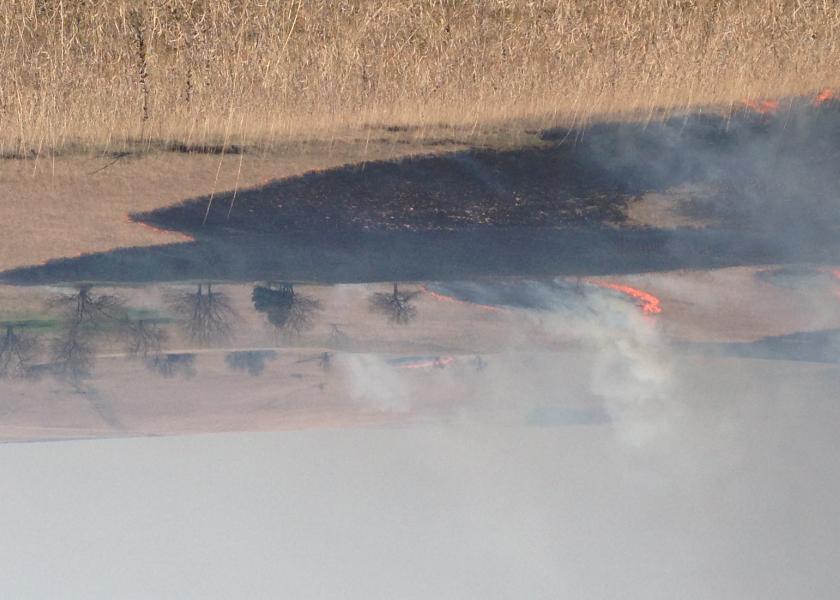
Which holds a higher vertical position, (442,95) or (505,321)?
(442,95)

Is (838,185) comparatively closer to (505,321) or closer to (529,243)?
(529,243)

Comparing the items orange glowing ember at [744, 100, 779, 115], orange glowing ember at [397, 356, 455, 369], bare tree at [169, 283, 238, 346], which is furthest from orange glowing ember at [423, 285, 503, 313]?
orange glowing ember at [744, 100, 779, 115]

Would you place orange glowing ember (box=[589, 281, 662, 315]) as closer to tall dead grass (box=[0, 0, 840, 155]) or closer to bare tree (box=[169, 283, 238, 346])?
tall dead grass (box=[0, 0, 840, 155])

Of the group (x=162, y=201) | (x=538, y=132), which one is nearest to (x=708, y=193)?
(x=538, y=132)

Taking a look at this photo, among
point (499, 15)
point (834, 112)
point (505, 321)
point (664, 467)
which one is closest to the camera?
point (499, 15)

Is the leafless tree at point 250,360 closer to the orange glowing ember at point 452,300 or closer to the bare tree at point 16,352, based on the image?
the orange glowing ember at point 452,300

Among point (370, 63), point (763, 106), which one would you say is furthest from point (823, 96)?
point (370, 63)

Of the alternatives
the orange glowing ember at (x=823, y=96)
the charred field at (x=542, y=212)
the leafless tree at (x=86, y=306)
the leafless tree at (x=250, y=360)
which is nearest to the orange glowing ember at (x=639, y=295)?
the charred field at (x=542, y=212)
